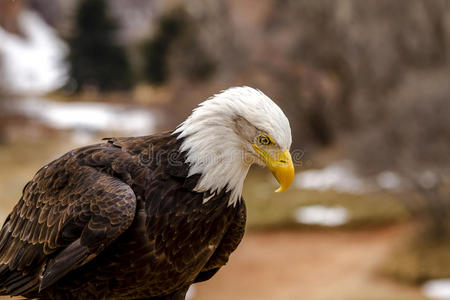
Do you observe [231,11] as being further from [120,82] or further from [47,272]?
[47,272]

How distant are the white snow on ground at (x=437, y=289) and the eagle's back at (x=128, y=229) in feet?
25.5

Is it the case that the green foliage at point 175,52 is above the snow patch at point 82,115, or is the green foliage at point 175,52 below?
above

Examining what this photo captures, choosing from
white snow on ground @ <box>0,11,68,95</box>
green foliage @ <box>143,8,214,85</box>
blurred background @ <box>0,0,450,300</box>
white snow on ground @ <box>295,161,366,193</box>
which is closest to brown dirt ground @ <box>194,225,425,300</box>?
blurred background @ <box>0,0,450,300</box>

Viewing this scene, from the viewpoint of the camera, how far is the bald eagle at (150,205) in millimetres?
1761

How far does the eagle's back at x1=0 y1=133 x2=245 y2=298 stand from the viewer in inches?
72.5

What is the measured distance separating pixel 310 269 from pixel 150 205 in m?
9.06

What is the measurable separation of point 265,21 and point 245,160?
43.7ft

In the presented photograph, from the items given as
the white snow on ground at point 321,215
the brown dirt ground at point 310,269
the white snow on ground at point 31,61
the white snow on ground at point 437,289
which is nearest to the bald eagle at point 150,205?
the white snow on ground at point 31,61

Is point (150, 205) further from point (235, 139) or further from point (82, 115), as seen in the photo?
point (82, 115)

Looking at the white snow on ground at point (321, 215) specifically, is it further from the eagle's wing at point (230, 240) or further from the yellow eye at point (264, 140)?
the yellow eye at point (264, 140)

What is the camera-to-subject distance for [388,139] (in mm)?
10844

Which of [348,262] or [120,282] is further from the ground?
[348,262]

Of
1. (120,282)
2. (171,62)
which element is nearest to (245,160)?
(120,282)

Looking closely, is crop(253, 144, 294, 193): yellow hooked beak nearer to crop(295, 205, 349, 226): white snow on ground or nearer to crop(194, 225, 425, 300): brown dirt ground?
crop(194, 225, 425, 300): brown dirt ground
